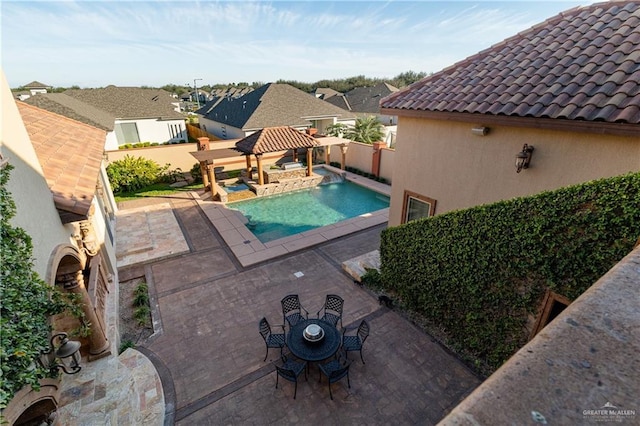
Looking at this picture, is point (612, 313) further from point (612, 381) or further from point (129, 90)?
point (129, 90)

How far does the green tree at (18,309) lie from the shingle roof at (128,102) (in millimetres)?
28749

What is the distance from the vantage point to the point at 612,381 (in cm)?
124

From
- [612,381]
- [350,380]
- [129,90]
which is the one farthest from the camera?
[129,90]

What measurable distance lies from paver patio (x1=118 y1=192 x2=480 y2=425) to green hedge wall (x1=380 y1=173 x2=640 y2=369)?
0.94m

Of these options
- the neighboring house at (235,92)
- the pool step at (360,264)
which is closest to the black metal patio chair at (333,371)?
the pool step at (360,264)

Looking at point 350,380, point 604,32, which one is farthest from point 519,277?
point 604,32

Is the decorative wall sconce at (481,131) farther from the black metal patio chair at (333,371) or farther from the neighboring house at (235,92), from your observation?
the neighboring house at (235,92)

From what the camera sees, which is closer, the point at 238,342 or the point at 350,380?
the point at 350,380

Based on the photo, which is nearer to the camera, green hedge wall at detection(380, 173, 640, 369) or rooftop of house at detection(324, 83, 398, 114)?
green hedge wall at detection(380, 173, 640, 369)

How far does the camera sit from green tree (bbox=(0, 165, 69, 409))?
299 centimetres

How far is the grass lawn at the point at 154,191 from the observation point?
18469mm

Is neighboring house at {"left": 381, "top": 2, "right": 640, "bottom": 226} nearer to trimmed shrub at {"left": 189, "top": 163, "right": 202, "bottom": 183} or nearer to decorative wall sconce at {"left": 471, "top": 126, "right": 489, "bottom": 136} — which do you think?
decorative wall sconce at {"left": 471, "top": 126, "right": 489, "bottom": 136}

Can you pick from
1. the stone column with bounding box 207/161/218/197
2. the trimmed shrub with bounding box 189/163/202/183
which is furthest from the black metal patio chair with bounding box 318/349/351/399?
the trimmed shrub with bounding box 189/163/202/183

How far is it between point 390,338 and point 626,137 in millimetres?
6250
